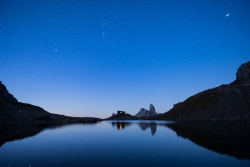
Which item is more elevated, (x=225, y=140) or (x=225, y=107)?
(x=225, y=107)

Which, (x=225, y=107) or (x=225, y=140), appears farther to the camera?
(x=225, y=107)

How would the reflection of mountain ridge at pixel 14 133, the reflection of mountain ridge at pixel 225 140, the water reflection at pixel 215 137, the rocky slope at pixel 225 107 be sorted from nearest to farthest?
1. the reflection of mountain ridge at pixel 225 140
2. the water reflection at pixel 215 137
3. the reflection of mountain ridge at pixel 14 133
4. the rocky slope at pixel 225 107

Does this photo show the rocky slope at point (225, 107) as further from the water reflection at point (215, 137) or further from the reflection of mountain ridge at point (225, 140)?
the reflection of mountain ridge at point (225, 140)

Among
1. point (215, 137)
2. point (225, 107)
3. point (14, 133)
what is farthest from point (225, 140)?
point (225, 107)

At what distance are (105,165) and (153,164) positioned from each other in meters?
5.86

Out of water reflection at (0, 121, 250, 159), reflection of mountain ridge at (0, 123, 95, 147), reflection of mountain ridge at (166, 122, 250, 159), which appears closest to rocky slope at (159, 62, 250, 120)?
water reflection at (0, 121, 250, 159)

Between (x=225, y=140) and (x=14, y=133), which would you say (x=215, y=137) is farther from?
(x=14, y=133)

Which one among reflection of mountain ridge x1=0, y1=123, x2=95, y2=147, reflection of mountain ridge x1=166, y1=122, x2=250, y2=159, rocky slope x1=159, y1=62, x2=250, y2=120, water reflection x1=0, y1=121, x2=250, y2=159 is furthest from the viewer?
rocky slope x1=159, y1=62, x2=250, y2=120

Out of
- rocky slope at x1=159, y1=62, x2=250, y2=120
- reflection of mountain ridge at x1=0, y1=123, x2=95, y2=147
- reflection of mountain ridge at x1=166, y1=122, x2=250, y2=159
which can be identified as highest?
rocky slope at x1=159, y1=62, x2=250, y2=120

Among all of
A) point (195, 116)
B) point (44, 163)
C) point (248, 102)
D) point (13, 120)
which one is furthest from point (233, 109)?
point (13, 120)

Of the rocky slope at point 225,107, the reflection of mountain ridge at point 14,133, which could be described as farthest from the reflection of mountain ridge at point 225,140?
the rocky slope at point 225,107

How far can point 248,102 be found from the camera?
13750cm

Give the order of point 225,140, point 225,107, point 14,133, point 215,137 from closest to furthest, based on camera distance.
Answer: point 225,140
point 215,137
point 14,133
point 225,107

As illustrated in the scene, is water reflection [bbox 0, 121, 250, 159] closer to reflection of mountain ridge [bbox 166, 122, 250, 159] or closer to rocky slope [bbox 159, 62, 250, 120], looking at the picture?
reflection of mountain ridge [bbox 166, 122, 250, 159]
